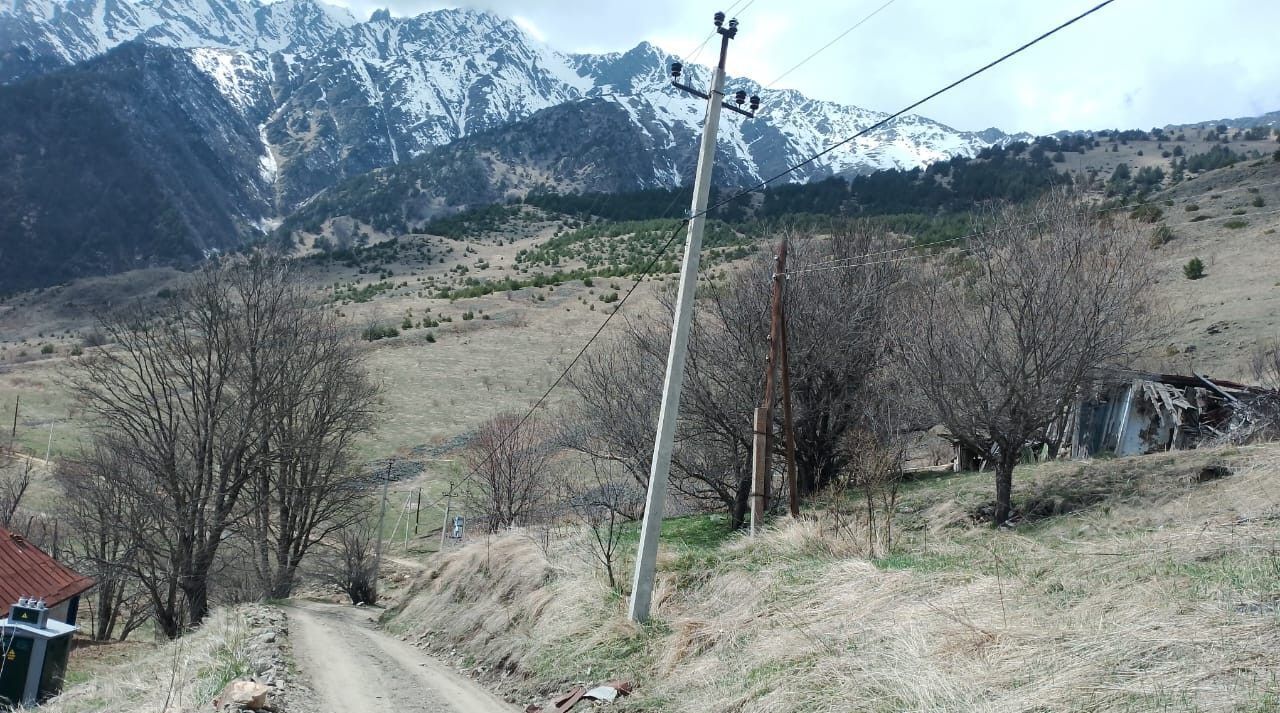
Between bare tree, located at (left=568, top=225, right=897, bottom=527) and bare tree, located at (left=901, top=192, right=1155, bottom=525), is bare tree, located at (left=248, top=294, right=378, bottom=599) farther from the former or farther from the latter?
bare tree, located at (left=901, top=192, right=1155, bottom=525)

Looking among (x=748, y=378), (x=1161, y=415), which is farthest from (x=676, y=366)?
(x=1161, y=415)

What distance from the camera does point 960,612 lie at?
7238 mm

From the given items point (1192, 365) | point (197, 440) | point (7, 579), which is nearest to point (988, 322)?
point (1192, 365)

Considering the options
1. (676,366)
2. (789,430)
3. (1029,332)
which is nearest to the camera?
(676,366)

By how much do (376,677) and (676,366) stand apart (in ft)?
20.8

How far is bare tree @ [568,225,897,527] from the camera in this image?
1903 centimetres

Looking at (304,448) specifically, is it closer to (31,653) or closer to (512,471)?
(512,471)

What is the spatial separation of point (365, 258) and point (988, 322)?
379ft

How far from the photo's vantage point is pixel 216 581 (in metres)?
26.5

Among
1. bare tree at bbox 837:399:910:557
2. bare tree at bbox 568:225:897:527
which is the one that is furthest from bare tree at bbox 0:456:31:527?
bare tree at bbox 837:399:910:557

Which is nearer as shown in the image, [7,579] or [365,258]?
[7,579]

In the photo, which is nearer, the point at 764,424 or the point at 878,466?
the point at 878,466

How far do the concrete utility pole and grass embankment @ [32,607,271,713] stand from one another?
480 centimetres

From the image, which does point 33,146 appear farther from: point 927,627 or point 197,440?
point 927,627
